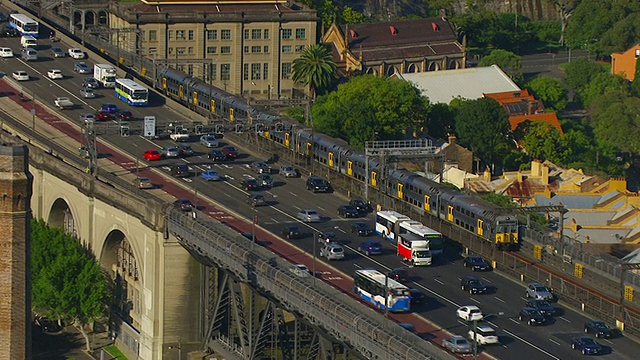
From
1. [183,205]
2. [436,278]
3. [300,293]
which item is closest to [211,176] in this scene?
[183,205]

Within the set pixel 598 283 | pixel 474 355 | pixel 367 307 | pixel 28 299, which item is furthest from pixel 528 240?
pixel 28 299

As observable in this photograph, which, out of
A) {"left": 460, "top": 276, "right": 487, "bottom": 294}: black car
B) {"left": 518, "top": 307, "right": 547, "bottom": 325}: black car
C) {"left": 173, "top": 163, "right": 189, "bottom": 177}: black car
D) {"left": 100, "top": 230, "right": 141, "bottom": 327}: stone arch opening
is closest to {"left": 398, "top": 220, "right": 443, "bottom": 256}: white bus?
{"left": 460, "top": 276, "right": 487, "bottom": 294}: black car

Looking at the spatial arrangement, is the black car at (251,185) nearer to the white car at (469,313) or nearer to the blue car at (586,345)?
the white car at (469,313)

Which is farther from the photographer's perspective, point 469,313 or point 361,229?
point 361,229

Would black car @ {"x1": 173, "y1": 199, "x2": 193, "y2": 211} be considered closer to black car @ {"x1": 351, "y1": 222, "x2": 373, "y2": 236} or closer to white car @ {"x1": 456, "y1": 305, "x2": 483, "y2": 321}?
black car @ {"x1": 351, "y1": 222, "x2": 373, "y2": 236}

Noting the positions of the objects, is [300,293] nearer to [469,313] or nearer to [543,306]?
[469,313]

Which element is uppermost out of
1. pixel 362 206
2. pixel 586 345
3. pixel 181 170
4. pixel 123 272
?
pixel 181 170

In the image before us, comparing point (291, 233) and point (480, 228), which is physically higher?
point (480, 228)
